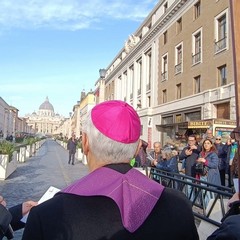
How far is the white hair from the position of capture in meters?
1.71

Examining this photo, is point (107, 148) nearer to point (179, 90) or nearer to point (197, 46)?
point (197, 46)

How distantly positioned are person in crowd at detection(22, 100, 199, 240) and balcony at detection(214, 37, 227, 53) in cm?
2293

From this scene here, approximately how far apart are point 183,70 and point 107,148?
29.0 m

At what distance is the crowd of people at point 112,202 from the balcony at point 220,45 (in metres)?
22.9

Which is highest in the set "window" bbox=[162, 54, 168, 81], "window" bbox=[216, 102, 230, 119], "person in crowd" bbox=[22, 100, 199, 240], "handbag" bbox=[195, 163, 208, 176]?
"window" bbox=[162, 54, 168, 81]

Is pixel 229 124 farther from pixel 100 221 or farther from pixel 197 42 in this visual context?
pixel 100 221

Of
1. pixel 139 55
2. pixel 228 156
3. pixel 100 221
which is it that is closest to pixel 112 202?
pixel 100 221

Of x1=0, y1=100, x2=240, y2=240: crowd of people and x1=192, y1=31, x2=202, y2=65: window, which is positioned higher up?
x1=192, y1=31, x2=202, y2=65: window

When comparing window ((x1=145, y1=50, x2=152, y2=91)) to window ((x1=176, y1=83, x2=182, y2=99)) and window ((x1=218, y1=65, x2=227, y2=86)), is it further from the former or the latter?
window ((x1=218, y1=65, x2=227, y2=86))

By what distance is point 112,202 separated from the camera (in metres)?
1.54

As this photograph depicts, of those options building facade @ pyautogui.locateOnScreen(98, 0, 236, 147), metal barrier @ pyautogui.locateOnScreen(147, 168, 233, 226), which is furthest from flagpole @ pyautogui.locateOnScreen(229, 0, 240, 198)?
building facade @ pyautogui.locateOnScreen(98, 0, 236, 147)

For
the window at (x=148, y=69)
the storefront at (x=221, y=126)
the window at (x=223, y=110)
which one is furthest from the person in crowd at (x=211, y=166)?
the window at (x=148, y=69)

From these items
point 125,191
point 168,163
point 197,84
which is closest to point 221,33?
point 197,84

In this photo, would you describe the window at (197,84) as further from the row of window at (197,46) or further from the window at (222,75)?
the window at (222,75)
